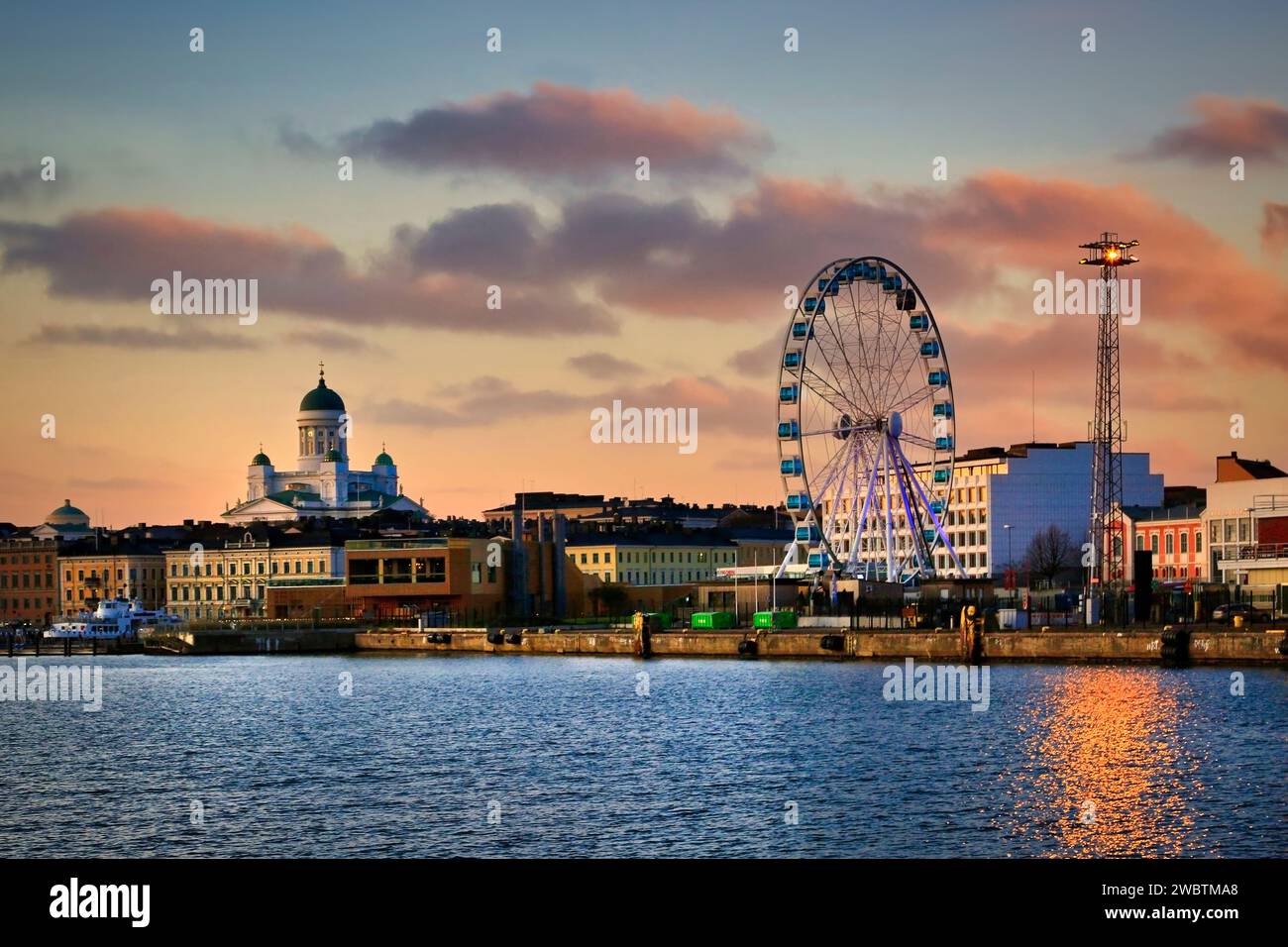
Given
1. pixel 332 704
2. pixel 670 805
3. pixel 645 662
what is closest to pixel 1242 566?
pixel 645 662

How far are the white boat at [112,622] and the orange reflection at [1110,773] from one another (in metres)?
114

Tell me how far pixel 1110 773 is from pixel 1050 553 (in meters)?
115

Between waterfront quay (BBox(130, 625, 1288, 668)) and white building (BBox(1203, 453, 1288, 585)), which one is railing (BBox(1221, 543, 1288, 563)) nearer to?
white building (BBox(1203, 453, 1288, 585))

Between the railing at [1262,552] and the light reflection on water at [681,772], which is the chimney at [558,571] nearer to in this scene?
the railing at [1262,552]

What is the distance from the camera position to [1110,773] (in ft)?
151

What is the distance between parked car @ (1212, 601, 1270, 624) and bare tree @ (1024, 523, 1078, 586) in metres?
57.0

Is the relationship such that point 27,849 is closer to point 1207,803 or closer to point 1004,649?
point 1207,803

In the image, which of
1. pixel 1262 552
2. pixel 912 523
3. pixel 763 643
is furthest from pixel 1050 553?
pixel 763 643

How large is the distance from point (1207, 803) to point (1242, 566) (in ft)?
222

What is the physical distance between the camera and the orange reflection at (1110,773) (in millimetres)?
36406

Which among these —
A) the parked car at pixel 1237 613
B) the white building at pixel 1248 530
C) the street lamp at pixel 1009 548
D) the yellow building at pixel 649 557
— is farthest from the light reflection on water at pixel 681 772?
the yellow building at pixel 649 557

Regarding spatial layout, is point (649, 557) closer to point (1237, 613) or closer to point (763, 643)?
point (763, 643)

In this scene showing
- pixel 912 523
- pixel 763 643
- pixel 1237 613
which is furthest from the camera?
pixel 912 523

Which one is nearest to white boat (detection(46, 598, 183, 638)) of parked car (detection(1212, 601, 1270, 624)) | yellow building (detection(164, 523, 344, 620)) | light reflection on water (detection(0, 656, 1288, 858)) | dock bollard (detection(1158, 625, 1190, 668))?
yellow building (detection(164, 523, 344, 620))
